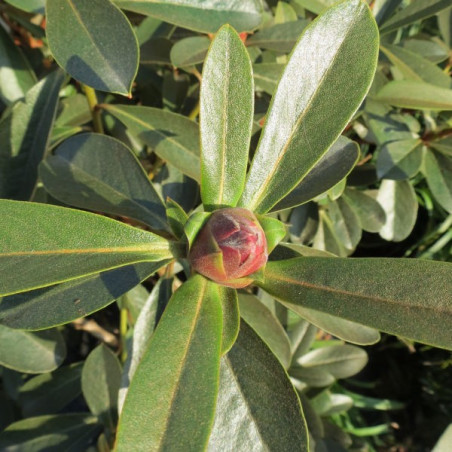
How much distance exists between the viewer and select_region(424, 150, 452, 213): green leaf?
1.37 meters

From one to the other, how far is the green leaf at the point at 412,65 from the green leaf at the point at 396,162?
170mm

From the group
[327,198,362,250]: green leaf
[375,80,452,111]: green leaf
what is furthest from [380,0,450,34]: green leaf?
[327,198,362,250]: green leaf

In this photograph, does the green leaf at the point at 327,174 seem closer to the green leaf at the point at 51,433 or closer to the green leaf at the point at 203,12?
the green leaf at the point at 203,12

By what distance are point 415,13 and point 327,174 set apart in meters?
0.50

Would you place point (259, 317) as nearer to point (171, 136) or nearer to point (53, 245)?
point (171, 136)

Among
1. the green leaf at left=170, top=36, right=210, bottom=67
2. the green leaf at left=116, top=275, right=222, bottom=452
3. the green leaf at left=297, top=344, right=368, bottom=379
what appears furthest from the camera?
the green leaf at left=297, top=344, right=368, bottom=379

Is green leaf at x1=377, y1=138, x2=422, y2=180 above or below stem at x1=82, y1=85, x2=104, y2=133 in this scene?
below

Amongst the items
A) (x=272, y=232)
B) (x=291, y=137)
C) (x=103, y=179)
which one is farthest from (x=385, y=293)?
(x=103, y=179)

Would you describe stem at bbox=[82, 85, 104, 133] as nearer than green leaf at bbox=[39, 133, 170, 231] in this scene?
No

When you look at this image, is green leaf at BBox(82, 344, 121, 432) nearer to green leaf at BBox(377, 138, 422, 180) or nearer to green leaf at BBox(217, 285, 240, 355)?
green leaf at BBox(217, 285, 240, 355)

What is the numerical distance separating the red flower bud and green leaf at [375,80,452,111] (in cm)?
60

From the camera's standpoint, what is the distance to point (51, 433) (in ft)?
4.07

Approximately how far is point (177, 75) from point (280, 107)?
69 cm

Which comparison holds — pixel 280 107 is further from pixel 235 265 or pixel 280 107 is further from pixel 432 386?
pixel 432 386
